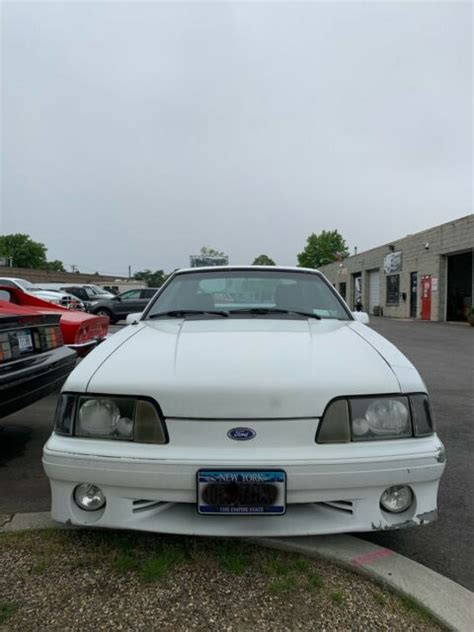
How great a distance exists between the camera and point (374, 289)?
32.9 meters

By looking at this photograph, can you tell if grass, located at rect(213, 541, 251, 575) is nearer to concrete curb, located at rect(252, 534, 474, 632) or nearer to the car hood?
concrete curb, located at rect(252, 534, 474, 632)

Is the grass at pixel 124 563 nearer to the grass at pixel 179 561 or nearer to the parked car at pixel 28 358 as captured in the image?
the grass at pixel 179 561

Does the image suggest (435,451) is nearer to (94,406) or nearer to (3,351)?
(94,406)

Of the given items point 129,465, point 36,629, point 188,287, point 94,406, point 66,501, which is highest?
point 188,287

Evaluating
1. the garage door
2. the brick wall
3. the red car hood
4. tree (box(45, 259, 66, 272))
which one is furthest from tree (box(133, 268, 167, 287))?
the red car hood

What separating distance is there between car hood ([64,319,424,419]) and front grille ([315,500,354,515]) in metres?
0.38

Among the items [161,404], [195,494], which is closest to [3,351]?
[161,404]

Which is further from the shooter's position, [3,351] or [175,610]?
[3,351]

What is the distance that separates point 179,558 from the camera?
85.6 inches

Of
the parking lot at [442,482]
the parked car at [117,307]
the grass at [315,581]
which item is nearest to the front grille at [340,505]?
the grass at [315,581]

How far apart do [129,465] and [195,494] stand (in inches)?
11.3

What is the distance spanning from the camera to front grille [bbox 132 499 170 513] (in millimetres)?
2000

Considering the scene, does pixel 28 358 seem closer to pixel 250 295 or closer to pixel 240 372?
pixel 250 295

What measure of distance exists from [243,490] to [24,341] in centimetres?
259
